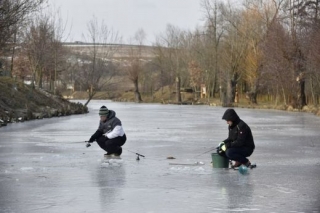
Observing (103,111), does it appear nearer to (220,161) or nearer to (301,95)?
(220,161)

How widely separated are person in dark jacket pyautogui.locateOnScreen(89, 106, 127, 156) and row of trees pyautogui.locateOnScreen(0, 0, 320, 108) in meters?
10.2

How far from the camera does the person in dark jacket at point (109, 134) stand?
46.5ft

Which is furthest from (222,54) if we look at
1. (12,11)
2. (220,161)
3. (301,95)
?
(220,161)

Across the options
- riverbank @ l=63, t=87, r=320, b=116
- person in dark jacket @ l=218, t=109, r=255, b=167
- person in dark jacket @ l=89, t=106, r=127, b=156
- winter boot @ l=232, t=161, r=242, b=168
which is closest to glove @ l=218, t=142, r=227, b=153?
person in dark jacket @ l=218, t=109, r=255, b=167

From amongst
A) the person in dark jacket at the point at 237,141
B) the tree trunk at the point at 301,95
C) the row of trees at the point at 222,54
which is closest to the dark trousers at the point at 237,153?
the person in dark jacket at the point at 237,141

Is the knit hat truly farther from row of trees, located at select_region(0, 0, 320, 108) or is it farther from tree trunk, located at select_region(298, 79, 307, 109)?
tree trunk, located at select_region(298, 79, 307, 109)

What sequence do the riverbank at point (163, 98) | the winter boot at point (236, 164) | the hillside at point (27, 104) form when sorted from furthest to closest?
the riverbank at point (163, 98) < the hillside at point (27, 104) < the winter boot at point (236, 164)

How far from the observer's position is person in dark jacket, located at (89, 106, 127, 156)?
14180 mm

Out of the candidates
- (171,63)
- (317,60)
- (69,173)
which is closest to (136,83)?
(171,63)

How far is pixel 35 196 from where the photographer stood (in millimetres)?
9070

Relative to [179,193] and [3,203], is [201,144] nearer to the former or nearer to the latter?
[179,193]

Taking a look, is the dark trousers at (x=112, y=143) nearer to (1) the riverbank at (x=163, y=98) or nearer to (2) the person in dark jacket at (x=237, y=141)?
(2) the person in dark jacket at (x=237, y=141)

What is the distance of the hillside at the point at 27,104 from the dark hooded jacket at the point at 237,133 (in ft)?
58.8

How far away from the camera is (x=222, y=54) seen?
2938 inches
